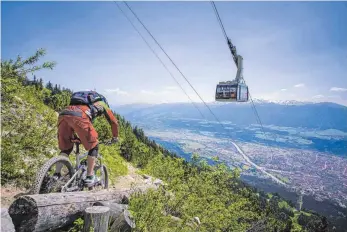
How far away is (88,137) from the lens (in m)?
5.12

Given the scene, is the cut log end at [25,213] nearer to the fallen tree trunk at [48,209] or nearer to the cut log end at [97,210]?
the fallen tree trunk at [48,209]

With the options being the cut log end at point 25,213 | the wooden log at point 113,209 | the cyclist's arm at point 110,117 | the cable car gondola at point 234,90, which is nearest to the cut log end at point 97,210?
the wooden log at point 113,209

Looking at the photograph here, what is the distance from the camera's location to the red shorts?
4965 mm

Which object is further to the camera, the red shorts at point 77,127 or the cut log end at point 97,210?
the red shorts at point 77,127

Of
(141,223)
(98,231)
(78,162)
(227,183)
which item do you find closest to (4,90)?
(78,162)

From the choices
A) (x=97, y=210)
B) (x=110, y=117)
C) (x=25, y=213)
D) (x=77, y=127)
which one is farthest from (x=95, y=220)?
(x=110, y=117)

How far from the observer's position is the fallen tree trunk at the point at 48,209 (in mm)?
3908

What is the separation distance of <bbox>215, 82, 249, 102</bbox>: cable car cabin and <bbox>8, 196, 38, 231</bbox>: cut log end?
1473 centimetres

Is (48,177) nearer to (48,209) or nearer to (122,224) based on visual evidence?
(48,209)

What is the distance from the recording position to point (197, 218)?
972cm

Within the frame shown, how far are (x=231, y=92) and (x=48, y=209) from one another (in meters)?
14.9

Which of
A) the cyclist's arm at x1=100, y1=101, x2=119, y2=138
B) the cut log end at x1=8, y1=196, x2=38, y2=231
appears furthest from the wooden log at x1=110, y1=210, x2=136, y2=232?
the cyclist's arm at x1=100, y1=101, x2=119, y2=138

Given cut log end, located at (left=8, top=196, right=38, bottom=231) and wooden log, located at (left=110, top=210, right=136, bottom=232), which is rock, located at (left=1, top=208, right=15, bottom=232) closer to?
cut log end, located at (left=8, top=196, right=38, bottom=231)

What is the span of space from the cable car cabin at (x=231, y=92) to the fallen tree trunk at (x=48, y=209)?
13.6 meters
